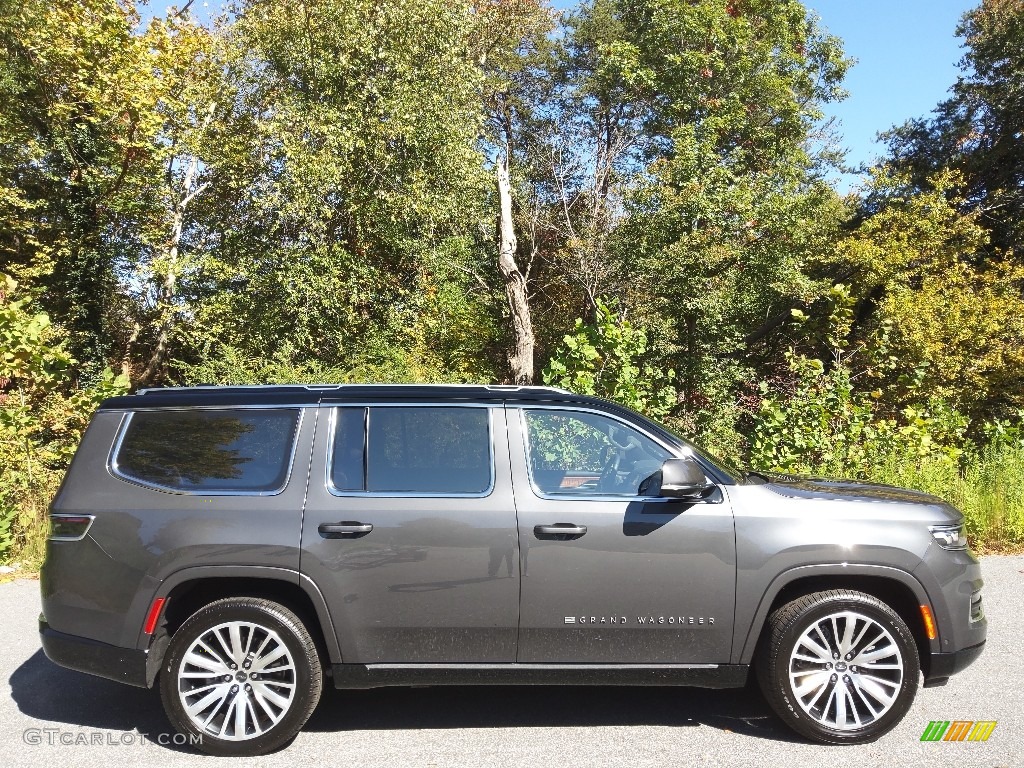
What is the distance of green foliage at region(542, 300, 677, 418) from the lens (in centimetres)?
998

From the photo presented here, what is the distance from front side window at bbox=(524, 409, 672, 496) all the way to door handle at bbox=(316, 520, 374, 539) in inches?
35.9

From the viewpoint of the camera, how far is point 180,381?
2155 cm

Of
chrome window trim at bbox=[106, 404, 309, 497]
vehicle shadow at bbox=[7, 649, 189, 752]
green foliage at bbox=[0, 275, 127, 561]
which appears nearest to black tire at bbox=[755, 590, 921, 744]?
chrome window trim at bbox=[106, 404, 309, 497]

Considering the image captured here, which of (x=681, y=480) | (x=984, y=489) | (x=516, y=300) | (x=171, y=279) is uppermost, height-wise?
(x=171, y=279)

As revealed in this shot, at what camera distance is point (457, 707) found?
4559 millimetres

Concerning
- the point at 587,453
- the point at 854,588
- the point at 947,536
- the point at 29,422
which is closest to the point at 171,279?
the point at 29,422

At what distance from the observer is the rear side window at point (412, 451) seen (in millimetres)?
4117

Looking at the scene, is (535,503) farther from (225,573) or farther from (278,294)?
(278,294)

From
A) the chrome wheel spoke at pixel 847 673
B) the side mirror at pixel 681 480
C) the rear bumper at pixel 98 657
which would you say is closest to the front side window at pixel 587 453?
the side mirror at pixel 681 480

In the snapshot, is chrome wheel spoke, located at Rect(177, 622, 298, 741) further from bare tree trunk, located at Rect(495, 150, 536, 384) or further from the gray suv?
bare tree trunk, located at Rect(495, 150, 536, 384)

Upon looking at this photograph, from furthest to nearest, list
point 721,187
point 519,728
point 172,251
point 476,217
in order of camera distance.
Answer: point 172,251
point 476,217
point 721,187
point 519,728

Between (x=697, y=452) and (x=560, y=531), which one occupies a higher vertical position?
(x=697, y=452)

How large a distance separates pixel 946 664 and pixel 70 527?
4614mm

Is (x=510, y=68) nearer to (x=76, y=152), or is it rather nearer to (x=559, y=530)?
(x=76, y=152)
